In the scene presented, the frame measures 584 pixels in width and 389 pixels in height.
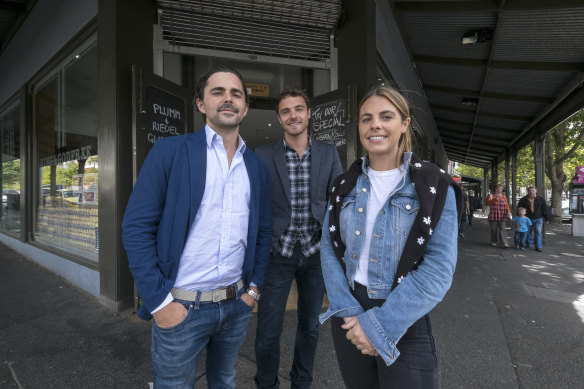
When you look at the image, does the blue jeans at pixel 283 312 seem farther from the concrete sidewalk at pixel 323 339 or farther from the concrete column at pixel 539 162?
the concrete column at pixel 539 162

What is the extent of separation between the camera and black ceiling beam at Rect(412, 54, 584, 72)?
6.82 metres

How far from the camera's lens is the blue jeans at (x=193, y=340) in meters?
1.34

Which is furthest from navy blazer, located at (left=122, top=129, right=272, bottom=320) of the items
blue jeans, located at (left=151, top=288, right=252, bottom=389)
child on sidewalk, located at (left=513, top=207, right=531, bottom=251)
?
child on sidewalk, located at (left=513, top=207, right=531, bottom=251)

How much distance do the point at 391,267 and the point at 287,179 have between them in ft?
3.26

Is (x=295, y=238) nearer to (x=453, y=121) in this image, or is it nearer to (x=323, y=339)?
(x=323, y=339)

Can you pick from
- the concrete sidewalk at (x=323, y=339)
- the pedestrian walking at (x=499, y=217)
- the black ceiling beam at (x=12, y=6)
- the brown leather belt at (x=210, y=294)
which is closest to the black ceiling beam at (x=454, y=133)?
the pedestrian walking at (x=499, y=217)

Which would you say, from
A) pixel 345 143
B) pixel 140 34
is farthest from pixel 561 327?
pixel 140 34

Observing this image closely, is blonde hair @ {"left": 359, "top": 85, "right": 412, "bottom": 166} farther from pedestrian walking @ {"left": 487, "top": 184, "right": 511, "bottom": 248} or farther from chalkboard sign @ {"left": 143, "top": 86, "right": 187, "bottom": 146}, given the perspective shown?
pedestrian walking @ {"left": 487, "top": 184, "right": 511, "bottom": 248}

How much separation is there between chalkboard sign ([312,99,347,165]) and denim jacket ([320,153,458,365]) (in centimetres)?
286

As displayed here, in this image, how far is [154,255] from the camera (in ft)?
4.13

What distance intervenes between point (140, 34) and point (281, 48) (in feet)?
6.06

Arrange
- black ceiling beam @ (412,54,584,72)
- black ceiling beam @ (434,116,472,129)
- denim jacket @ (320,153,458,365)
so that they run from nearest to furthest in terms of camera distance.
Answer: denim jacket @ (320,153,458,365) < black ceiling beam @ (412,54,584,72) < black ceiling beam @ (434,116,472,129)

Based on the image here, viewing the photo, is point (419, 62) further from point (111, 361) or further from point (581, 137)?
point (581, 137)

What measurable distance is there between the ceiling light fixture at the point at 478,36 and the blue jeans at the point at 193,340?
6842 mm
